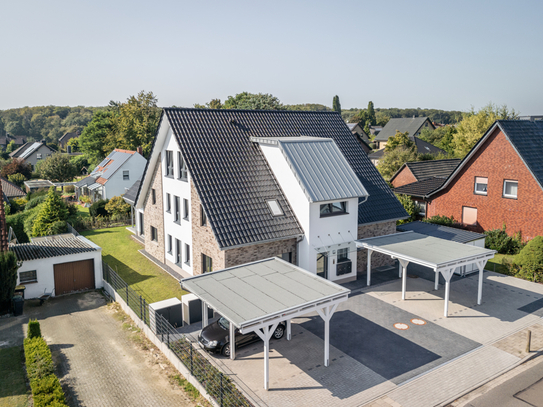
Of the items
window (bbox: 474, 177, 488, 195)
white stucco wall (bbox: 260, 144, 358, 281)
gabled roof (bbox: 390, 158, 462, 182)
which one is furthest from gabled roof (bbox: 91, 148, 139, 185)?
window (bbox: 474, 177, 488, 195)

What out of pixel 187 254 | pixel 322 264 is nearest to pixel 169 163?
pixel 187 254

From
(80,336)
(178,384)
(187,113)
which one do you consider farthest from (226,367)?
(187,113)

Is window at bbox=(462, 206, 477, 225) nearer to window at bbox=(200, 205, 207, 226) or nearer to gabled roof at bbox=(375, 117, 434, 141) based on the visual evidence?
window at bbox=(200, 205, 207, 226)

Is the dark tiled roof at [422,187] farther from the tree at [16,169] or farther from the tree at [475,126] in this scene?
the tree at [16,169]

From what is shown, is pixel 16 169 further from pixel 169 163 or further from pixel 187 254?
pixel 187 254

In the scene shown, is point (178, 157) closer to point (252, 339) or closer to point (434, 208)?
point (252, 339)

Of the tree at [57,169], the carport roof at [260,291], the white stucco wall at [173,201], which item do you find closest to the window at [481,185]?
the carport roof at [260,291]

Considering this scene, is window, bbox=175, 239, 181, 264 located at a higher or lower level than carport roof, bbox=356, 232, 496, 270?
lower
